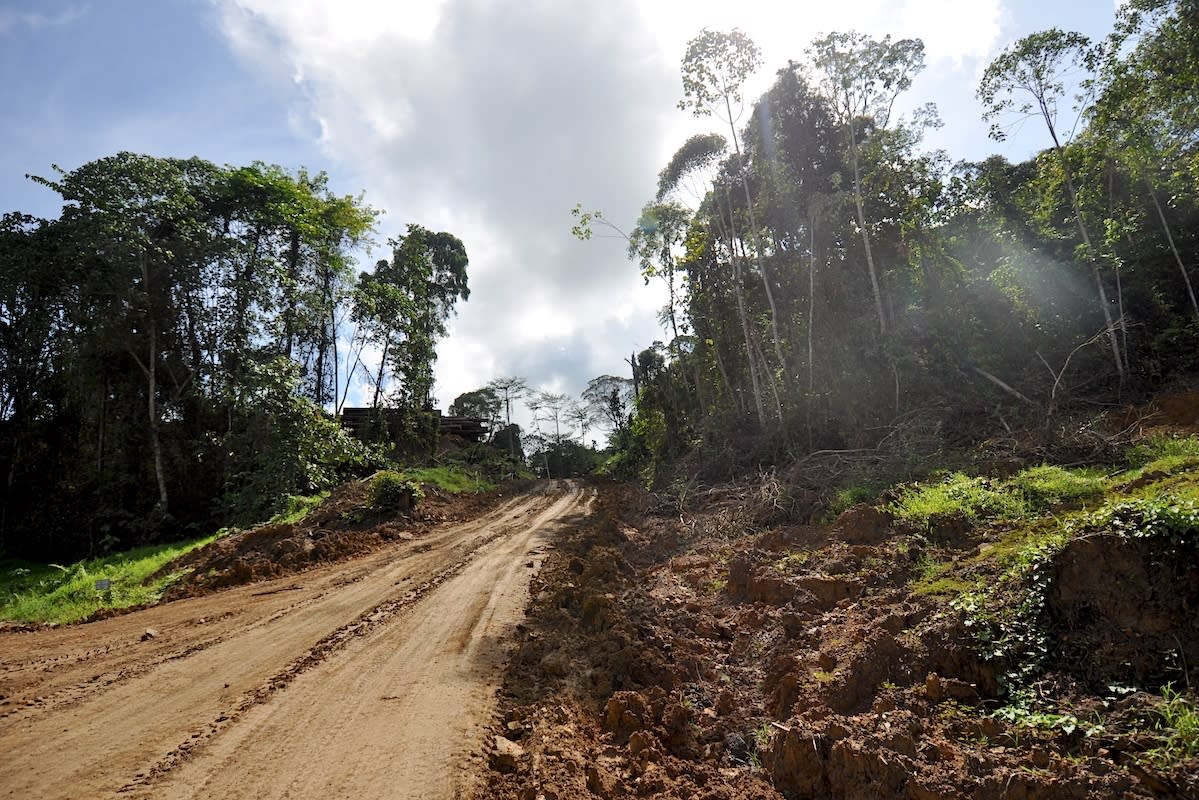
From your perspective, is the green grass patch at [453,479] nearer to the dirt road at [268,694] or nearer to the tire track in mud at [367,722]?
the dirt road at [268,694]

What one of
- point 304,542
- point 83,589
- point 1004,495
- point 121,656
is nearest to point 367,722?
point 121,656

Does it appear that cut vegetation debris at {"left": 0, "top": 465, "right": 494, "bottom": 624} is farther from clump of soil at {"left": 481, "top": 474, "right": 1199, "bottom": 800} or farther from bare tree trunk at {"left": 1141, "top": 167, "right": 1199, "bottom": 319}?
bare tree trunk at {"left": 1141, "top": 167, "right": 1199, "bottom": 319}

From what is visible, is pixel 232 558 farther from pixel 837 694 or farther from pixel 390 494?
pixel 837 694

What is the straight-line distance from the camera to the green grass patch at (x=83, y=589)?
844cm

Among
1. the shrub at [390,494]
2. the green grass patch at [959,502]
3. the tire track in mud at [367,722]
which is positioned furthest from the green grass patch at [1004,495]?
the shrub at [390,494]

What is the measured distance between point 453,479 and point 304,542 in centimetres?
1156

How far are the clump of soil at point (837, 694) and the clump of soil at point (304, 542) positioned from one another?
6.31 meters

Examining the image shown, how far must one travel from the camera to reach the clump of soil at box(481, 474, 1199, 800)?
2703mm

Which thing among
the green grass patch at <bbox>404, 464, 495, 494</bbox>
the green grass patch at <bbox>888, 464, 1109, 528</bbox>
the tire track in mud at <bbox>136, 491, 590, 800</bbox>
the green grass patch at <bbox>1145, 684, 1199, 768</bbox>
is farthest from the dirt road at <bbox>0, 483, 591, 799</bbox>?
the green grass patch at <bbox>404, 464, 495, 494</bbox>

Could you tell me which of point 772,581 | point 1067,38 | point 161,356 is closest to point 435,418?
point 161,356

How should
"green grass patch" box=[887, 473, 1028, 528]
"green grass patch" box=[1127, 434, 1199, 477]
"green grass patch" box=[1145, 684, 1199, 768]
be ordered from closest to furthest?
"green grass patch" box=[1145, 684, 1199, 768]
"green grass patch" box=[1127, 434, 1199, 477]
"green grass patch" box=[887, 473, 1028, 528]

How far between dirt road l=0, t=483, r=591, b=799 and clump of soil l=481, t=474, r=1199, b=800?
1.78 ft

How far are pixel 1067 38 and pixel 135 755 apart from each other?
1983cm

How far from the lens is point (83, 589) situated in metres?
9.46
